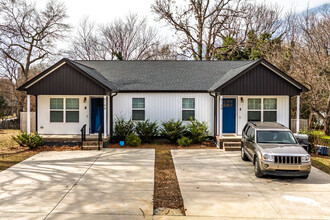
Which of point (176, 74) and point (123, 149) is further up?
point (176, 74)

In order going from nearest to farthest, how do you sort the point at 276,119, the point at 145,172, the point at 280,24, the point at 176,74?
1. the point at 145,172
2. the point at 276,119
3. the point at 176,74
4. the point at 280,24

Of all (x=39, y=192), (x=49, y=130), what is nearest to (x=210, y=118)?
(x=49, y=130)

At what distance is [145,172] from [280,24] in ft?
94.6

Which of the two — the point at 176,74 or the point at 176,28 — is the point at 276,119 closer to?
the point at 176,74

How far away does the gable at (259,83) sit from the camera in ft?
44.9

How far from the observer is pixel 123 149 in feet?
44.3

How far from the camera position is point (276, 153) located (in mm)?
8188

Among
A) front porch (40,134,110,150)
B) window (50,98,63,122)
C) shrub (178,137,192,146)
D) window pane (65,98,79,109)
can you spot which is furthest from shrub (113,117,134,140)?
window (50,98,63,122)

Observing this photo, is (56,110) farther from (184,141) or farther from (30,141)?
(184,141)

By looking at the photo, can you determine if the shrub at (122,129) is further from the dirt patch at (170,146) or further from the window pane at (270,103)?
the window pane at (270,103)

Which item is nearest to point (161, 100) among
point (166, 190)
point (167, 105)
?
point (167, 105)

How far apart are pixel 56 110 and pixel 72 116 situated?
972 mm

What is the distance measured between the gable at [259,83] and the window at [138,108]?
4.89 metres

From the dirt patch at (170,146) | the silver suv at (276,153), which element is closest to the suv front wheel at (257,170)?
the silver suv at (276,153)
